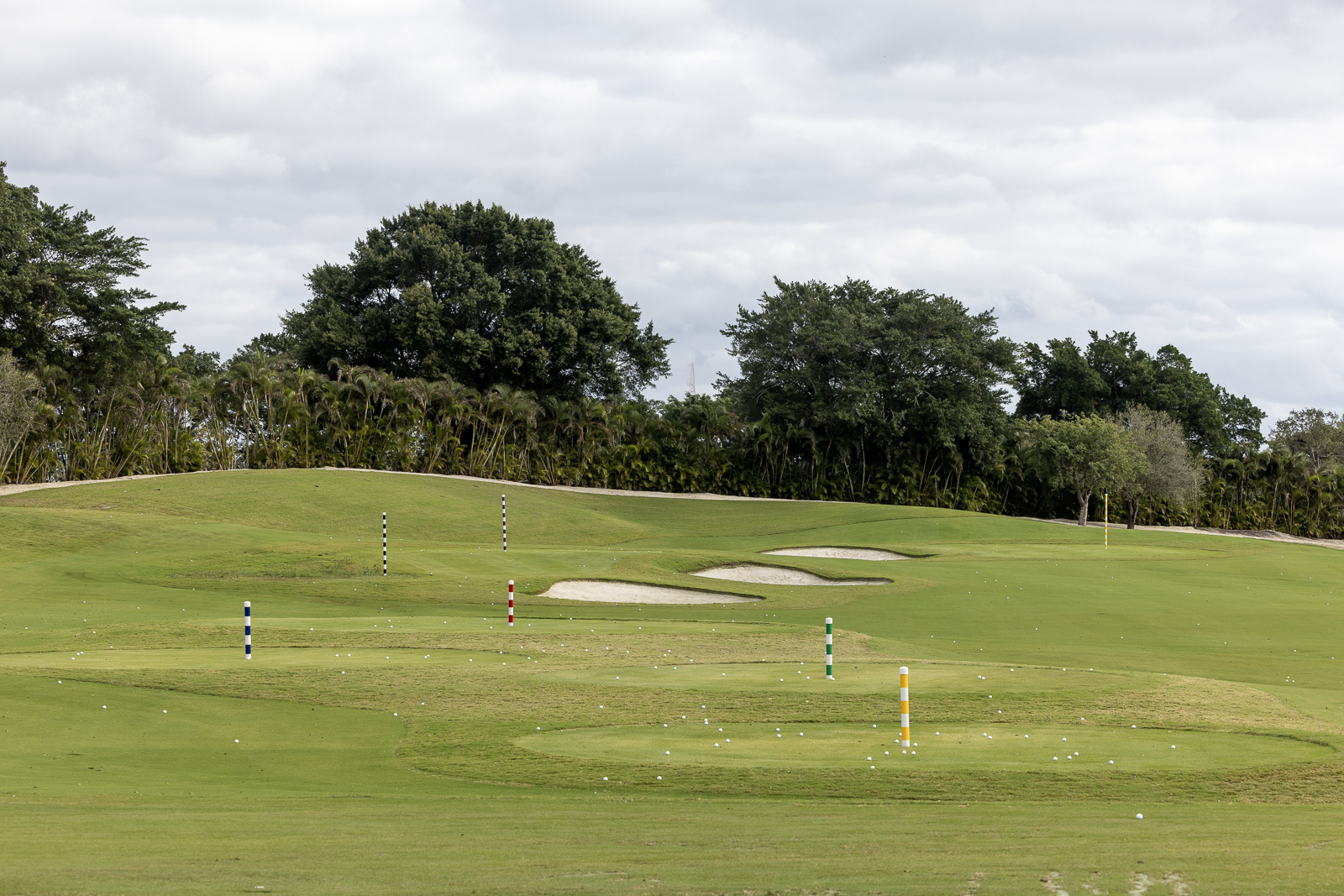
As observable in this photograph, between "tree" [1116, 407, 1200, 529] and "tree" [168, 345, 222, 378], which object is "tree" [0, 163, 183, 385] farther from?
"tree" [1116, 407, 1200, 529]

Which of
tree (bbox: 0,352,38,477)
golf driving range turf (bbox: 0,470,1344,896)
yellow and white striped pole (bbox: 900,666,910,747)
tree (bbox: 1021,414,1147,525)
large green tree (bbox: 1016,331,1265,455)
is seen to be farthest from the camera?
large green tree (bbox: 1016,331,1265,455)

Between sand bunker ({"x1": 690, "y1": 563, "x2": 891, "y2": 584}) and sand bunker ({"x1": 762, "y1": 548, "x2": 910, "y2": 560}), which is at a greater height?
sand bunker ({"x1": 762, "y1": 548, "x2": 910, "y2": 560})

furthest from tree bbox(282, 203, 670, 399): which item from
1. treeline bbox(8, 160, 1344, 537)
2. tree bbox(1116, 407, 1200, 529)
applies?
tree bbox(1116, 407, 1200, 529)

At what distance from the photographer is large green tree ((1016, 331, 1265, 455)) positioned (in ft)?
255

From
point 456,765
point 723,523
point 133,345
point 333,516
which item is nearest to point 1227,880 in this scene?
point 456,765

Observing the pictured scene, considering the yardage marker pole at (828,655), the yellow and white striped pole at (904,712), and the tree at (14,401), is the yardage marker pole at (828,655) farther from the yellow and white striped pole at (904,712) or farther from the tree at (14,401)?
the tree at (14,401)

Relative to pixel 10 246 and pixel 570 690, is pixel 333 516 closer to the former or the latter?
pixel 10 246

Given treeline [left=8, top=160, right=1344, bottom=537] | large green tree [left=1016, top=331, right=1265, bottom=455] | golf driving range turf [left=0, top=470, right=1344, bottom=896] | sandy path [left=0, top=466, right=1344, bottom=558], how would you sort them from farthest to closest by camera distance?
large green tree [left=1016, top=331, right=1265, bottom=455], treeline [left=8, top=160, right=1344, bottom=537], sandy path [left=0, top=466, right=1344, bottom=558], golf driving range turf [left=0, top=470, right=1344, bottom=896]

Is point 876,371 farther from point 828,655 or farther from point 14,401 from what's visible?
point 828,655

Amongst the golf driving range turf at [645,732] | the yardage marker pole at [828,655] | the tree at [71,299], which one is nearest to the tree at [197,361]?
the tree at [71,299]

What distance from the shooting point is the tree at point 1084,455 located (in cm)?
5891

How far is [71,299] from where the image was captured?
45656 mm

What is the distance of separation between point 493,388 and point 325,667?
39907 millimetres

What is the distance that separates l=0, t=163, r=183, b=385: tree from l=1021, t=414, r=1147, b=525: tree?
141ft
